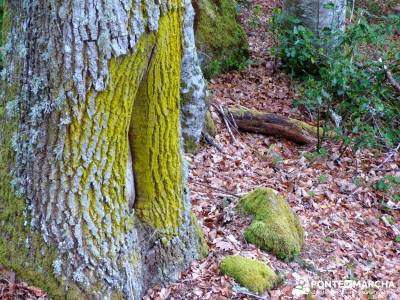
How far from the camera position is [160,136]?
341 cm

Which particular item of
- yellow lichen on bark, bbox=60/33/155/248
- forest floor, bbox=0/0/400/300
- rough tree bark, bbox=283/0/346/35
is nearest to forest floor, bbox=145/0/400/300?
forest floor, bbox=0/0/400/300

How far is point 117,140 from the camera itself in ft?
10.2

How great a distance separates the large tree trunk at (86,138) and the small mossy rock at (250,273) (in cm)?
71

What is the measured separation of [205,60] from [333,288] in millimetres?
5129

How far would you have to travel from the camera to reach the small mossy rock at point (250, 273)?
3.75 metres

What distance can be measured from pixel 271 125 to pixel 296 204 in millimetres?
1789

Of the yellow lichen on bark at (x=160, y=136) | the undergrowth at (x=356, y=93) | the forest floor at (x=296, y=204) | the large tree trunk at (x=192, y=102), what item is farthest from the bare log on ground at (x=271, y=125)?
the yellow lichen on bark at (x=160, y=136)

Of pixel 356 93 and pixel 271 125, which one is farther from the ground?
pixel 356 93

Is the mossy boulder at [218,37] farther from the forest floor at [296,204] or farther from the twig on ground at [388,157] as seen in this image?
the twig on ground at [388,157]

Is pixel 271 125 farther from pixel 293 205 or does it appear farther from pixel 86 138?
pixel 86 138

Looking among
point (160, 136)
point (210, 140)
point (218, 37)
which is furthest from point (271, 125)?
point (160, 136)

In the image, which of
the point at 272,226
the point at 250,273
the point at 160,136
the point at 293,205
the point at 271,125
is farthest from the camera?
the point at 271,125

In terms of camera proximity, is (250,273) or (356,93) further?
(356,93)

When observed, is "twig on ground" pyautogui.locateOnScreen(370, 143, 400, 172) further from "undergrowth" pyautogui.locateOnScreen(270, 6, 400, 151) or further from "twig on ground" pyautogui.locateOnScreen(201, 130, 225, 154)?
"twig on ground" pyautogui.locateOnScreen(201, 130, 225, 154)
